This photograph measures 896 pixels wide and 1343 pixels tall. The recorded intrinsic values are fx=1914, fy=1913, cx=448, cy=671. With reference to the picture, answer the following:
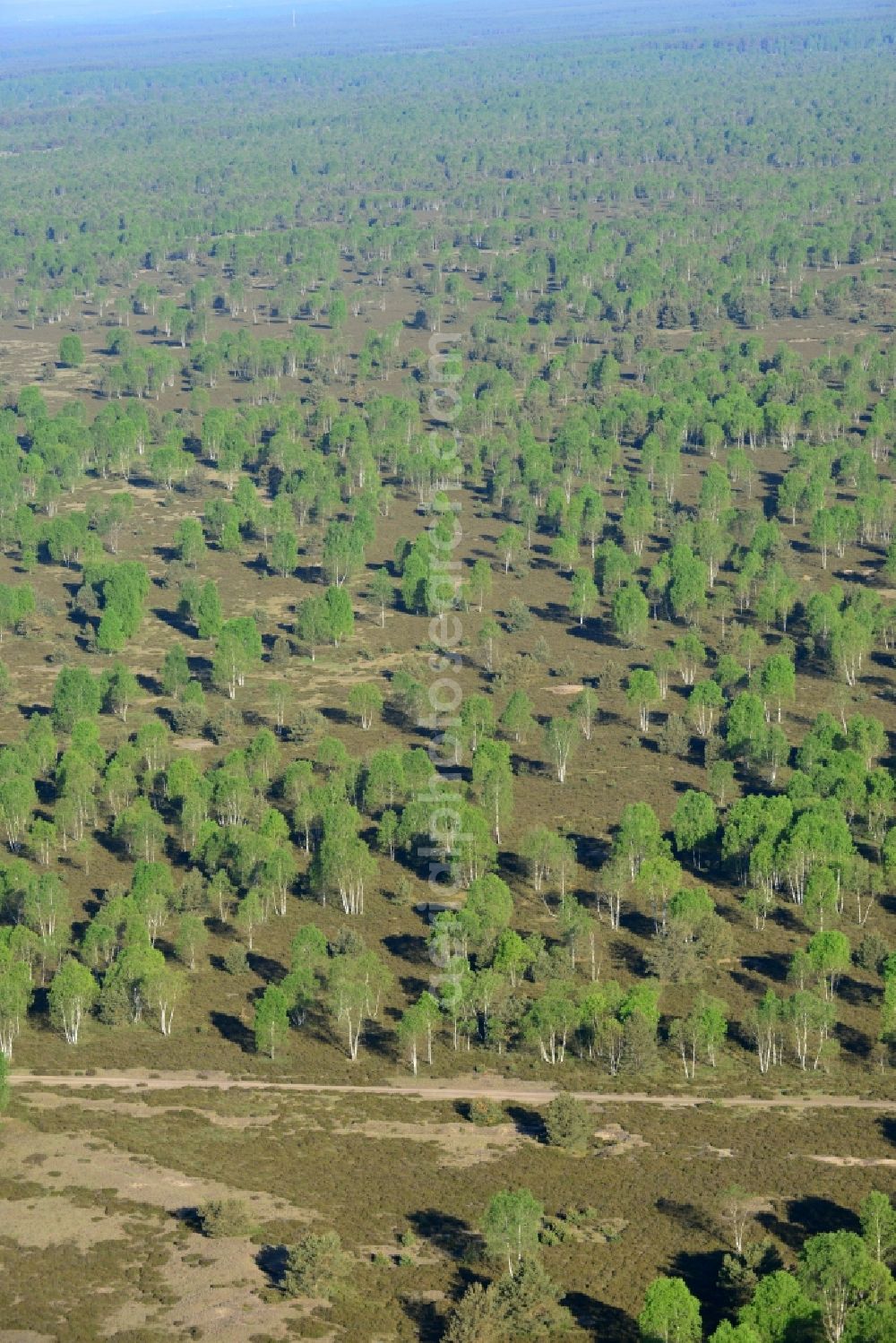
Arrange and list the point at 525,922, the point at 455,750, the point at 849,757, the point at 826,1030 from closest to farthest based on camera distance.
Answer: the point at 826,1030 < the point at 525,922 < the point at 849,757 < the point at 455,750

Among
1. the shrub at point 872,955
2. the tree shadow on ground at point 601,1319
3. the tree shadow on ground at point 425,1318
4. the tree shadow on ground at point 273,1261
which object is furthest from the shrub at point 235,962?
the tree shadow on ground at point 601,1319

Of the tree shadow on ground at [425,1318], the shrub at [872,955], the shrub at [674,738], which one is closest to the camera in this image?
the tree shadow on ground at [425,1318]

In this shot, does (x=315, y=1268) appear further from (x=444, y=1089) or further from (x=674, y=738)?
(x=674, y=738)

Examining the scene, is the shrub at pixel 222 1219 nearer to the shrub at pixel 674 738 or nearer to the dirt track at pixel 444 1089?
the dirt track at pixel 444 1089

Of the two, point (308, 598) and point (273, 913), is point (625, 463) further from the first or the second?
point (273, 913)

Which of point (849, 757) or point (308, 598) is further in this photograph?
point (308, 598)

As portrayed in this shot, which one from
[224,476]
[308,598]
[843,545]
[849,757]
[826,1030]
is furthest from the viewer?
[224,476]

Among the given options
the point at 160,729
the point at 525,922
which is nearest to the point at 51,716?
the point at 160,729

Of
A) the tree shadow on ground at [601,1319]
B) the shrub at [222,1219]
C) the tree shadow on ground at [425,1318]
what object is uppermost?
the shrub at [222,1219]

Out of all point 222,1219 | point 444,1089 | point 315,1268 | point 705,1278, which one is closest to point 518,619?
point 444,1089
